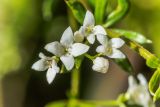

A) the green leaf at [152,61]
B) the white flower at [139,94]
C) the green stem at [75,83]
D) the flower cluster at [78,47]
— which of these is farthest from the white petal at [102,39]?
the green stem at [75,83]

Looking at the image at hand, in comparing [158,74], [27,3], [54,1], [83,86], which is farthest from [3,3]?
[158,74]

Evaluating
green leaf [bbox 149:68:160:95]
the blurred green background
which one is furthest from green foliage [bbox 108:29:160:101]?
the blurred green background

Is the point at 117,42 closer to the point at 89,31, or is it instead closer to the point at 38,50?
the point at 89,31

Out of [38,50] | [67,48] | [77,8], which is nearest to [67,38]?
[67,48]

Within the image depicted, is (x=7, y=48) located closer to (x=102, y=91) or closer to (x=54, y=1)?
(x=54, y=1)

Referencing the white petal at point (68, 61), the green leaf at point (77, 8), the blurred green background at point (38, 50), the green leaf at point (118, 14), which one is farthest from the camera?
the blurred green background at point (38, 50)

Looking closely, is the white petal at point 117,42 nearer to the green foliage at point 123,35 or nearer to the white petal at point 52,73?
the green foliage at point 123,35

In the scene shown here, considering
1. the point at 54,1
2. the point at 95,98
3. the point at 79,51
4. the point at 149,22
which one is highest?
the point at 54,1
